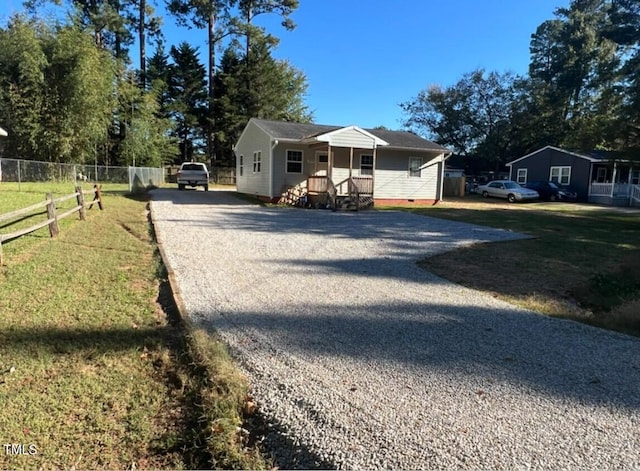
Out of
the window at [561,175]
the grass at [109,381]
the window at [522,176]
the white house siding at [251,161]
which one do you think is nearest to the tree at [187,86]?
the white house siding at [251,161]

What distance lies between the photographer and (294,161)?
19.3m

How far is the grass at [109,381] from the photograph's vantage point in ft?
8.84

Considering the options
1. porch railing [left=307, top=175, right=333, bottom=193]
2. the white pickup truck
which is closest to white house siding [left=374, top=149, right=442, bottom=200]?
porch railing [left=307, top=175, right=333, bottom=193]

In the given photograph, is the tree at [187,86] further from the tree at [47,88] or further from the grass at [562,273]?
the grass at [562,273]

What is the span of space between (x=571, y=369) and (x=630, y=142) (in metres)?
15.5

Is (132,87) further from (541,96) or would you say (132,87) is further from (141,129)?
(541,96)

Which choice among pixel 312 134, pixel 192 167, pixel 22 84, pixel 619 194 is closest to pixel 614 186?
pixel 619 194

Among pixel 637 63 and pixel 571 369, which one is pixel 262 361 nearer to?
pixel 571 369

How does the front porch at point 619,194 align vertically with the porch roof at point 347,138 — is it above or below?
below

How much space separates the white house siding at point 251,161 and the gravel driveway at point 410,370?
12.7 meters

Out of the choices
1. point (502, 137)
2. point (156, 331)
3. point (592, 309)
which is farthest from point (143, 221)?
point (502, 137)

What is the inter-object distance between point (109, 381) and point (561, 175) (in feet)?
109

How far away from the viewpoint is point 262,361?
368 centimetres

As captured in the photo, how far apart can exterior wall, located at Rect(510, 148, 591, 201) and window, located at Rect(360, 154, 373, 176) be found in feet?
55.5
